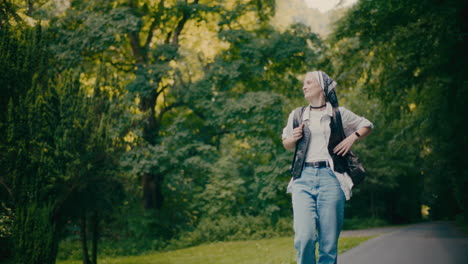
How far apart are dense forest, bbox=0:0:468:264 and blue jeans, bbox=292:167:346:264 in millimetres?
6495

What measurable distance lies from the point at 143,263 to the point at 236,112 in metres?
7.10

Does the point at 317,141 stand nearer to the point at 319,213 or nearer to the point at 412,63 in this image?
the point at 319,213

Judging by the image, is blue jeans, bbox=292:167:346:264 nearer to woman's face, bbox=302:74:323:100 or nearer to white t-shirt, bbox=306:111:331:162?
white t-shirt, bbox=306:111:331:162

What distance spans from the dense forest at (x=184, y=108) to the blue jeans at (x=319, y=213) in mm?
6495

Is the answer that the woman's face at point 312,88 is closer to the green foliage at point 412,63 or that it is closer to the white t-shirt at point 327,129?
the white t-shirt at point 327,129

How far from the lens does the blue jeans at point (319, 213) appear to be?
3.32 m

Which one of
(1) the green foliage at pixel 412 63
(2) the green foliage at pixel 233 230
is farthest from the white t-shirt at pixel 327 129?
(2) the green foliage at pixel 233 230

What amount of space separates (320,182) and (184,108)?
16.9 m

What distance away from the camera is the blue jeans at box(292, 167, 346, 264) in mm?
3320

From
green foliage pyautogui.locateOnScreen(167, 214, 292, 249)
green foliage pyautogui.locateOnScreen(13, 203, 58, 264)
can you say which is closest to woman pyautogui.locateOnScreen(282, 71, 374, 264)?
green foliage pyautogui.locateOnScreen(13, 203, 58, 264)

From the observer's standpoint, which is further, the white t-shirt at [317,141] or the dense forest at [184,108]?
the dense forest at [184,108]

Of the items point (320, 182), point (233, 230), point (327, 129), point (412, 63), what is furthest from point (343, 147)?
point (233, 230)

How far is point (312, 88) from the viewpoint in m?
3.63

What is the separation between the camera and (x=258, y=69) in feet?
59.6
